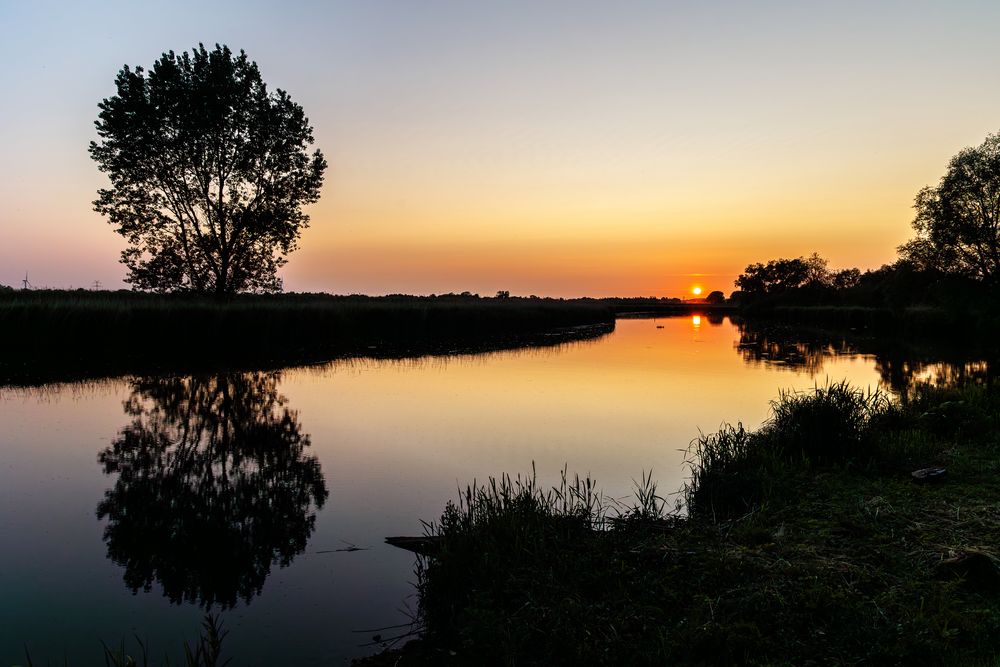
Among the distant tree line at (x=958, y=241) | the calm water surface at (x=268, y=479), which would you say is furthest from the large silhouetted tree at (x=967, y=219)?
the calm water surface at (x=268, y=479)

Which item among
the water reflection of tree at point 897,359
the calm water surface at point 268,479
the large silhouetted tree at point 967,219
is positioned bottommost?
the water reflection of tree at point 897,359

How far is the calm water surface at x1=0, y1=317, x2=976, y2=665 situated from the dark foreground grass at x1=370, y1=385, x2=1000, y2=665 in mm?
944

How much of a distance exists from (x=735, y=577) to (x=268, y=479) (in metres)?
6.52

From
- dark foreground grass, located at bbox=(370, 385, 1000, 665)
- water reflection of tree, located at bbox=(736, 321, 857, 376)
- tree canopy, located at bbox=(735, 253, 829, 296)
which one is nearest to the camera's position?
dark foreground grass, located at bbox=(370, 385, 1000, 665)

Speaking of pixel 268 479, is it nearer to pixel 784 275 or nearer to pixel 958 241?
pixel 958 241

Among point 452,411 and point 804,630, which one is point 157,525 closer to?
point 804,630

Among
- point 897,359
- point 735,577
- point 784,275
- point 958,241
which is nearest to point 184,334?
point 735,577

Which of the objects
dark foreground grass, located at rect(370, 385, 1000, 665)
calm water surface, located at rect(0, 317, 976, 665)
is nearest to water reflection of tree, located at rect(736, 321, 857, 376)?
calm water surface, located at rect(0, 317, 976, 665)

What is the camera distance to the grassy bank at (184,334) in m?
20.0

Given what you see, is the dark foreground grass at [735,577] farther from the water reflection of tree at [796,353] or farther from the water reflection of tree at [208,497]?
the water reflection of tree at [796,353]

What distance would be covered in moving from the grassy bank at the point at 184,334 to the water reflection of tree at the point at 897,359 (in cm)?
1415

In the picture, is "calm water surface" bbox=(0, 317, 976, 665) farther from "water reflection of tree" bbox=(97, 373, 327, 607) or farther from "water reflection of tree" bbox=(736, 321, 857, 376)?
"water reflection of tree" bbox=(736, 321, 857, 376)

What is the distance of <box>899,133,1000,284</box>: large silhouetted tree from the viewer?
39.6 meters

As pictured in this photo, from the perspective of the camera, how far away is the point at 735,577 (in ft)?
15.9
